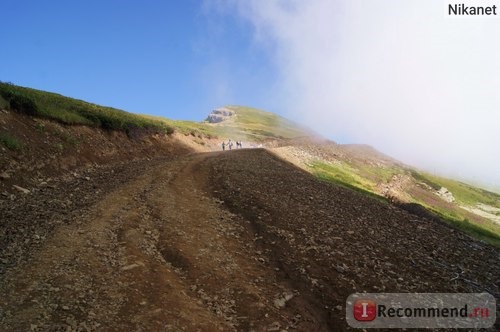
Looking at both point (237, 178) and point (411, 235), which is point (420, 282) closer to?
point (411, 235)

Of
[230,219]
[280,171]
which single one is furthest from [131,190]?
[280,171]

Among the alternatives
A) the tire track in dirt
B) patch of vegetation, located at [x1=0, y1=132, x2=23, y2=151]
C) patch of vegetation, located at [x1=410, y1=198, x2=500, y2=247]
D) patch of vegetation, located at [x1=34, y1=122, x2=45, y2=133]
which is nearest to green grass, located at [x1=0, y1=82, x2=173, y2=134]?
patch of vegetation, located at [x1=34, y1=122, x2=45, y2=133]

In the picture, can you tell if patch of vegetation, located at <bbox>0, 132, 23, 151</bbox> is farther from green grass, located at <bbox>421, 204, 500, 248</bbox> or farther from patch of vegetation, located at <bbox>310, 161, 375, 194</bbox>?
green grass, located at <bbox>421, 204, 500, 248</bbox>

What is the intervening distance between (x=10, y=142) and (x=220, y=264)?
18.9 meters

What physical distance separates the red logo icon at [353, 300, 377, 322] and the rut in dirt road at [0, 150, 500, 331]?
1.66ft

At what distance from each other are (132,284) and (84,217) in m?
7.41

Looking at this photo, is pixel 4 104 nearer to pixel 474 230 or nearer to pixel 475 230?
pixel 474 230

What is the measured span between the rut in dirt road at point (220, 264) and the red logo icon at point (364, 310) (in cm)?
51

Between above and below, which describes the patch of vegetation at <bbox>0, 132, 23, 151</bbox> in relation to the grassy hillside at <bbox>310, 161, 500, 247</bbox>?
above

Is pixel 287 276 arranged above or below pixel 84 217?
below

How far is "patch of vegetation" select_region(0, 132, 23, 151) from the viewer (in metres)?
25.5

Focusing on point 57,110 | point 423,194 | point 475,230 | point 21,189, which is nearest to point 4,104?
point 57,110

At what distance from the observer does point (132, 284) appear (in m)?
13.3

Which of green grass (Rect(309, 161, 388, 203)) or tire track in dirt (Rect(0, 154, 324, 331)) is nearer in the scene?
tire track in dirt (Rect(0, 154, 324, 331))
